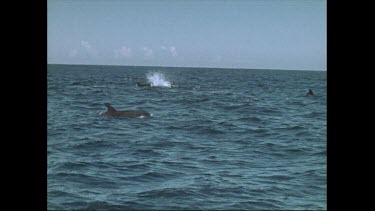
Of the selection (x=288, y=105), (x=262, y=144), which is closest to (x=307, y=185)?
(x=262, y=144)

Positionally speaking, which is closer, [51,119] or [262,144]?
[262,144]

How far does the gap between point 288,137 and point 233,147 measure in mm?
4254

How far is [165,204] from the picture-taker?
1051cm

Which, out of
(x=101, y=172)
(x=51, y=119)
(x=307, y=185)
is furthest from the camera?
(x=51, y=119)
